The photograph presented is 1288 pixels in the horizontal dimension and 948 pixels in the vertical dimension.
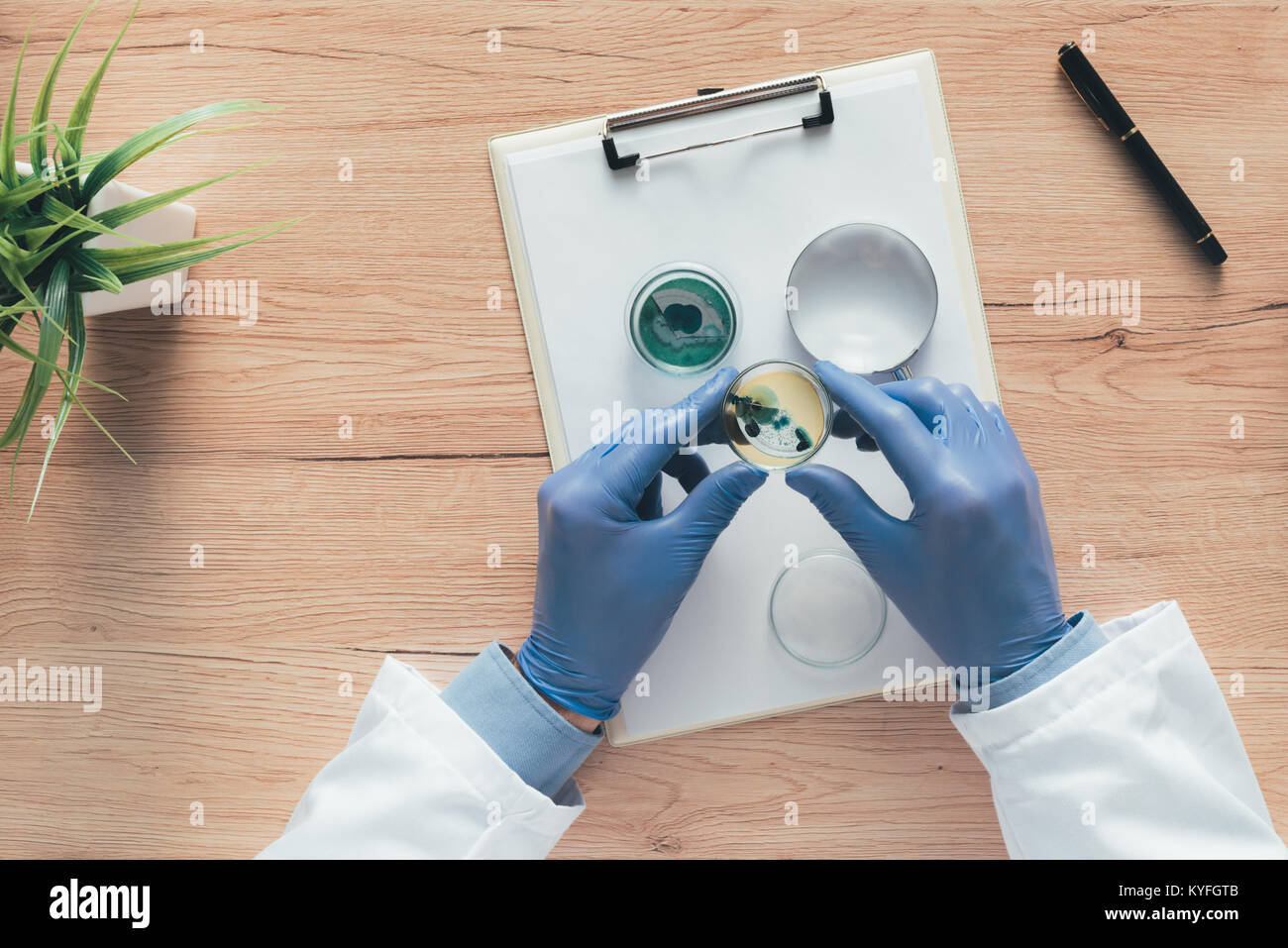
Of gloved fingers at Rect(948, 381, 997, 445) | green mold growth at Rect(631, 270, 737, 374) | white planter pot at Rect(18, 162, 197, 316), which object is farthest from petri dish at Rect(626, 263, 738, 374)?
white planter pot at Rect(18, 162, 197, 316)

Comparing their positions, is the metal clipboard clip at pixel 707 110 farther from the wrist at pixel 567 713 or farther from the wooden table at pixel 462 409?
the wrist at pixel 567 713

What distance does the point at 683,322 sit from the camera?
2.85ft

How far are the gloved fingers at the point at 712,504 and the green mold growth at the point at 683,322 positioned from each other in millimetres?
134

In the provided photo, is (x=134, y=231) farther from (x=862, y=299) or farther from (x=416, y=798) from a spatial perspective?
(x=862, y=299)

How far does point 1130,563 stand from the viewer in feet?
3.02

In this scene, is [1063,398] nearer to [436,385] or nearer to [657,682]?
[657,682]

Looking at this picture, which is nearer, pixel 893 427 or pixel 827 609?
pixel 893 427

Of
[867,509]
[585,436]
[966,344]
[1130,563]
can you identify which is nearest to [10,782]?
[585,436]

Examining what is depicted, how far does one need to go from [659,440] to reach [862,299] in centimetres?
27

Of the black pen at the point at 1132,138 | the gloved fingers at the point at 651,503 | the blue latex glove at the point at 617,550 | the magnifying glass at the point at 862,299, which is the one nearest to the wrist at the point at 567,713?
the blue latex glove at the point at 617,550

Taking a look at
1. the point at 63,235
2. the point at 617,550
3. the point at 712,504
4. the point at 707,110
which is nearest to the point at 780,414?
the point at 712,504

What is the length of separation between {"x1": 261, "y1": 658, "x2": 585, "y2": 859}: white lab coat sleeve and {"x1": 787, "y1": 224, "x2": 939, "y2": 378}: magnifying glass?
21.9 inches

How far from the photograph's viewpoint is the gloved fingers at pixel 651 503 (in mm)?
894

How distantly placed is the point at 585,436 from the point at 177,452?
0.49 meters
